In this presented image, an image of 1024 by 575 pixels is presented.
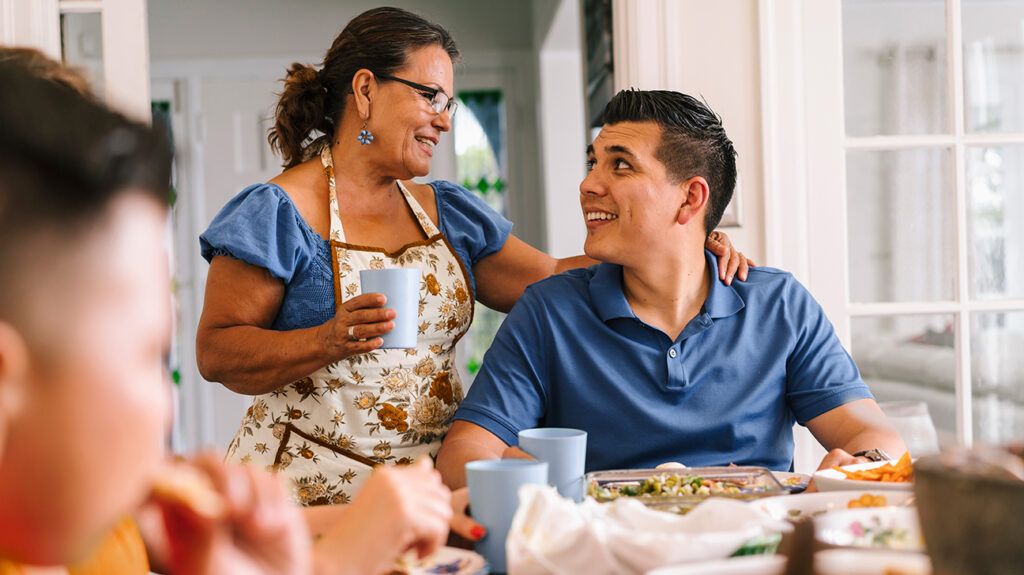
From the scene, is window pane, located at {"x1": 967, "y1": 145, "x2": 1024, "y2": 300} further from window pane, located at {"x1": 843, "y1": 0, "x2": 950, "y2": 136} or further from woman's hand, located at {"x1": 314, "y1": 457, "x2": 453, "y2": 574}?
woman's hand, located at {"x1": 314, "y1": 457, "x2": 453, "y2": 574}

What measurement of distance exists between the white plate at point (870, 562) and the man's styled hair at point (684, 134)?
137 cm

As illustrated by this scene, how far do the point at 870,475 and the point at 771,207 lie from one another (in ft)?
4.26

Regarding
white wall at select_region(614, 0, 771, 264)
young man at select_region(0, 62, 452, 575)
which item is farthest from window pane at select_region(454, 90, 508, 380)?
young man at select_region(0, 62, 452, 575)

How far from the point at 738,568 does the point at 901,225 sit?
2.03 m

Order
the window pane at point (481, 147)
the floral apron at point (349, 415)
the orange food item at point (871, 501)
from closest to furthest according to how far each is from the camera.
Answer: the orange food item at point (871, 501)
the floral apron at point (349, 415)
the window pane at point (481, 147)

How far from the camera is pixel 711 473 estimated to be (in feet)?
4.33

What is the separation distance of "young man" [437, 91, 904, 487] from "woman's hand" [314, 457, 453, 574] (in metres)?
0.80

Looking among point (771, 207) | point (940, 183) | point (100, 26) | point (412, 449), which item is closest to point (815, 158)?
point (771, 207)

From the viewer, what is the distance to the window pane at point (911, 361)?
2588 mm

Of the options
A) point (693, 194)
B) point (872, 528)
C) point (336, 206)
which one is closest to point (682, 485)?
point (872, 528)

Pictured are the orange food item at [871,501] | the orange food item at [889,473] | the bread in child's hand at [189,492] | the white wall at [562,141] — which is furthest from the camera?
the white wall at [562,141]

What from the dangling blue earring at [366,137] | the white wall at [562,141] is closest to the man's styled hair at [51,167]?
the dangling blue earring at [366,137]

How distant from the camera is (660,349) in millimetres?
1821

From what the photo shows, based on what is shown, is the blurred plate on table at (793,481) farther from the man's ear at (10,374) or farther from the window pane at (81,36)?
the window pane at (81,36)
